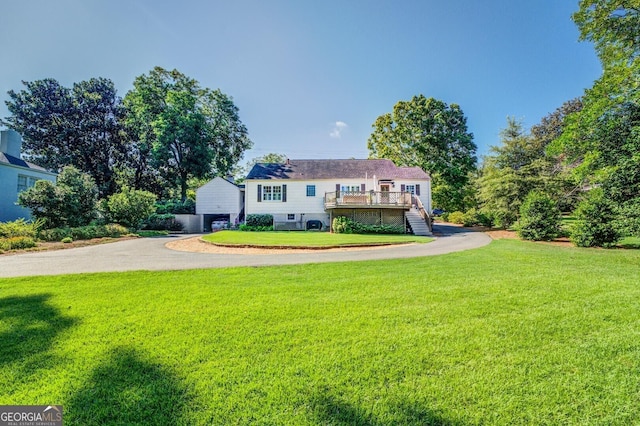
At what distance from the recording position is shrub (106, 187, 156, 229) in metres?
20.2

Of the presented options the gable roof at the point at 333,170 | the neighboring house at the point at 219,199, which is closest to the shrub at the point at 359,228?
the gable roof at the point at 333,170

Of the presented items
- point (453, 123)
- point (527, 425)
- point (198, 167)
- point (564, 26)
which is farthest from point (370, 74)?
point (198, 167)

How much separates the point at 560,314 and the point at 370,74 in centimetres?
1459

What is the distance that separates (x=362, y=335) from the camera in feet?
11.0

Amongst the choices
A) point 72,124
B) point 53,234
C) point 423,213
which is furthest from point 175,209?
point 423,213

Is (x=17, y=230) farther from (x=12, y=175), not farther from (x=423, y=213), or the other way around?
(x=423, y=213)

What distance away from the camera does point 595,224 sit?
11391 mm

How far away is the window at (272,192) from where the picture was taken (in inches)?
924

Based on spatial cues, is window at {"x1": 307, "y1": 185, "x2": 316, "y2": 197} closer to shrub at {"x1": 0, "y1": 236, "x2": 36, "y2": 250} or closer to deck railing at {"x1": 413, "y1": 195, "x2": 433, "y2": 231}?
deck railing at {"x1": 413, "y1": 195, "x2": 433, "y2": 231}

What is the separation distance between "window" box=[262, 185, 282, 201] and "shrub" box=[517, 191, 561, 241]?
17.8m

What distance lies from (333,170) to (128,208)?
17194 mm

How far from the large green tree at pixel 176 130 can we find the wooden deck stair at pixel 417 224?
77.3 ft

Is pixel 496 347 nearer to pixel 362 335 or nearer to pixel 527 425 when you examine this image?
pixel 527 425

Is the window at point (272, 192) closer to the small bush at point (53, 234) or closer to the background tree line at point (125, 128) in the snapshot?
the background tree line at point (125, 128)
